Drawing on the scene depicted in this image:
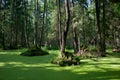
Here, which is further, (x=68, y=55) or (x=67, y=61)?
(x=68, y=55)

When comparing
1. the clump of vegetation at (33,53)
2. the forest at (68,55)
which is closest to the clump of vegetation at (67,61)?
the forest at (68,55)

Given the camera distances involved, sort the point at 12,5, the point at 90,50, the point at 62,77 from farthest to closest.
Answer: the point at 12,5, the point at 90,50, the point at 62,77

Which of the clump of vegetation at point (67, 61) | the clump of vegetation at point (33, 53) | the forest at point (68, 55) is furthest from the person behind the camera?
the clump of vegetation at point (33, 53)

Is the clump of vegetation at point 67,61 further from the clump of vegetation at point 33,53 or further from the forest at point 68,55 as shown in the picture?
the clump of vegetation at point 33,53

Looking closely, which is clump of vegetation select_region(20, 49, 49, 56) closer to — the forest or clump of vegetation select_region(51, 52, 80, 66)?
the forest

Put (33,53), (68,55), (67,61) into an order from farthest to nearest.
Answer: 1. (33,53)
2. (68,55)
3. (67,61)

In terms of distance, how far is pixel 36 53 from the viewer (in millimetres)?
22422

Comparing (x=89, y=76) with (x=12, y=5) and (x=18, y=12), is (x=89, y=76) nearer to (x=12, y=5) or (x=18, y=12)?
(x=12, y=5)

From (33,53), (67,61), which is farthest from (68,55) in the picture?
(33,53)

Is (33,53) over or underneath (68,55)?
underneath

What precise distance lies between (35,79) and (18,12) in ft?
136

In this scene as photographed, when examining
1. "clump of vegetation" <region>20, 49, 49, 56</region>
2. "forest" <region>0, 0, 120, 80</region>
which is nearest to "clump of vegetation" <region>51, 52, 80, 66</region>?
"forest" <region>0, 0, 120, 80</region>

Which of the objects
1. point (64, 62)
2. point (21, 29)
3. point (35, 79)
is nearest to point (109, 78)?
point (35, 79)

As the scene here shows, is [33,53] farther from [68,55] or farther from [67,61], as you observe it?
[67,61]
